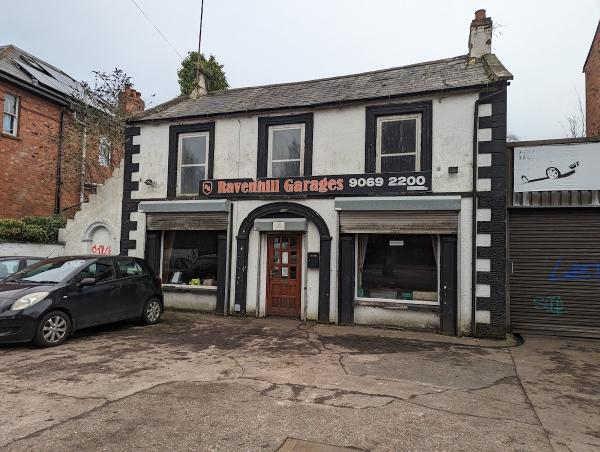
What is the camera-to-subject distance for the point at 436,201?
888 cm

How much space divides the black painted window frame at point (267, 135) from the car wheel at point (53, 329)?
5348 millimetres

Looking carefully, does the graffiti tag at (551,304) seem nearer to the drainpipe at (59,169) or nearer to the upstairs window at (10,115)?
the drainpipe at (59,169)

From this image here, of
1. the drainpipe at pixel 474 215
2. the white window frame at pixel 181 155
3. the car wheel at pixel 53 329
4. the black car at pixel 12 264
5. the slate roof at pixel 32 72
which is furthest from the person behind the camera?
the slate roof at pixel 32 72

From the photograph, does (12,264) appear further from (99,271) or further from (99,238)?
(99,271)

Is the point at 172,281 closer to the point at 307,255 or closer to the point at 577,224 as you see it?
the point at 307,255

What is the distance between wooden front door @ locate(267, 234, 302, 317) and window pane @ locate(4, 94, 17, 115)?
1236 cm

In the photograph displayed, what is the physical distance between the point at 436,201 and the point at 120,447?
7.33m

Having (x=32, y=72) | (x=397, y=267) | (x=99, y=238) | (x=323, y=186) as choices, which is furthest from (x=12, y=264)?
(x=32, y=72)

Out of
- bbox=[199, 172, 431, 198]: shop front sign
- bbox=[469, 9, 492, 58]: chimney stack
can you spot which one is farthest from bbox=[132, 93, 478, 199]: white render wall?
bbox=[469, 9, 492, 58]: chimney stack

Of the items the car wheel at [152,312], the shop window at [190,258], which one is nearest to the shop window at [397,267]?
the shop window at [190,258]

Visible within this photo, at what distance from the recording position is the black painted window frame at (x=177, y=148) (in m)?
11.1

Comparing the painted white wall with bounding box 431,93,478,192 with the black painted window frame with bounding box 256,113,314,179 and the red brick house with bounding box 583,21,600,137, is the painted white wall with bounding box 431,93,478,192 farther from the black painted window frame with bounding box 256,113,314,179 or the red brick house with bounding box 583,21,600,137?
the red brick house with bounding box 583,21,600,137

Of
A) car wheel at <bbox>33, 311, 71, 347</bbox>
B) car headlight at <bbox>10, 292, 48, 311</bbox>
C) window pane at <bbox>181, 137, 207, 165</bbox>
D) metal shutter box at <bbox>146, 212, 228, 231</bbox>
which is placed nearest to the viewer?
car headlight at <bbox>10, 292, 48, 311</bbox>

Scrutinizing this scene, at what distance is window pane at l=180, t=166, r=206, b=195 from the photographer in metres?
11.2
